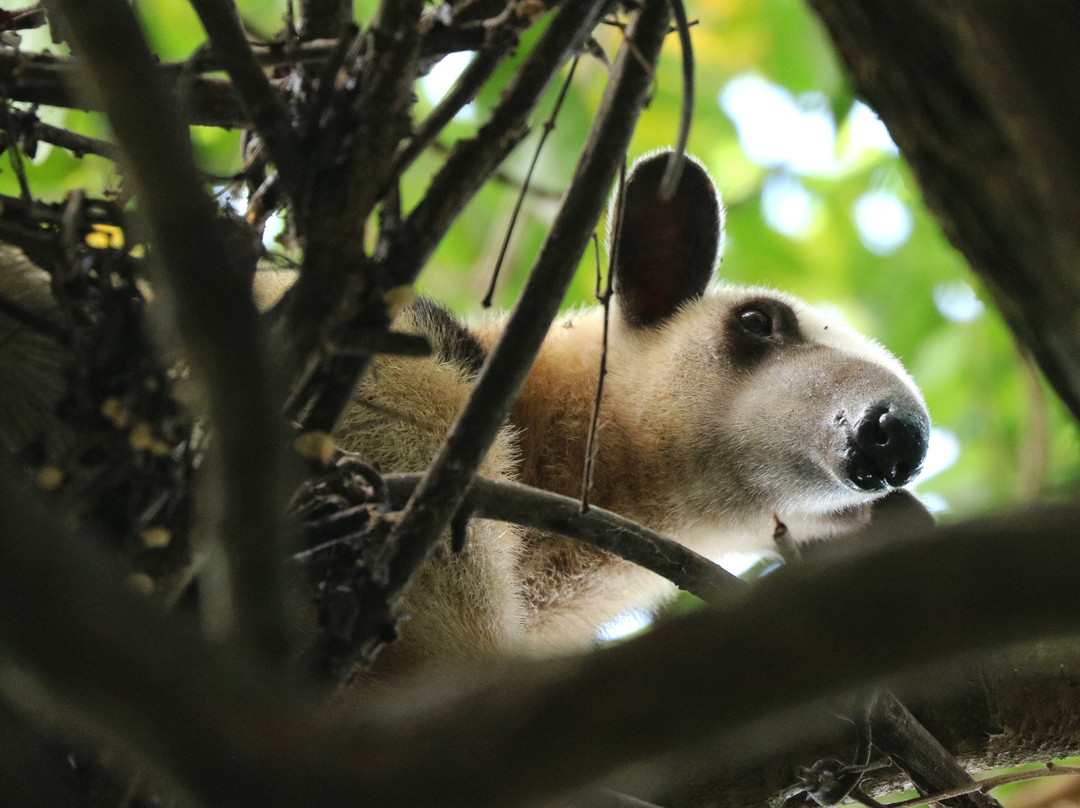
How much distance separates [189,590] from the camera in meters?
1.60

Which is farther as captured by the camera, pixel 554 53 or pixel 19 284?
pixel 19 284

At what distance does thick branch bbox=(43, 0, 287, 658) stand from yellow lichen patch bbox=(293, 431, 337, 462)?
43cm

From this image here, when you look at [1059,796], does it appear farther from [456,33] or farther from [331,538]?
Answer: [456,33]

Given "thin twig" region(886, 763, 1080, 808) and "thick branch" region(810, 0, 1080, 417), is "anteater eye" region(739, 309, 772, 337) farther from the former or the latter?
"thick branch" region(810, 0, 1080, 417)

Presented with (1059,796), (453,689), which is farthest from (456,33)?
(1059,796)

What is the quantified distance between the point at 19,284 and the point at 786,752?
178 centimetres

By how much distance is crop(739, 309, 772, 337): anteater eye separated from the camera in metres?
3.77

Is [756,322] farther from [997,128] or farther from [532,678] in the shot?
[532,678]

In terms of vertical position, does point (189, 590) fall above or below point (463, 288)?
below

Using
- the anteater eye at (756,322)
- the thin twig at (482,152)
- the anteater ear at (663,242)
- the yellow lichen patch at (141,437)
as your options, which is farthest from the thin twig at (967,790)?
the anteater ear at (663,242)

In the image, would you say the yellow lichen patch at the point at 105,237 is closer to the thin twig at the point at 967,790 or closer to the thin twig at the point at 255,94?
the thin twig at the point at 255,94

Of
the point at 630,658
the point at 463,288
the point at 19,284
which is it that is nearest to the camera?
the point at 630,658

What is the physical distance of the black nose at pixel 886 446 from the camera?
3201 mm

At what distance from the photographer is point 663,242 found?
3.87 meters
